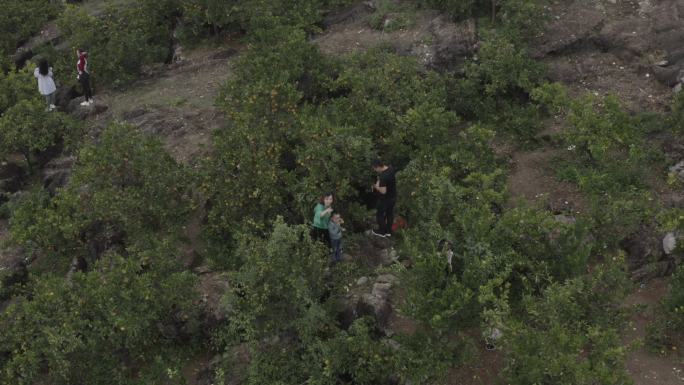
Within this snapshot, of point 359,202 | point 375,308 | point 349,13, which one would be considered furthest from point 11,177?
point 375,308

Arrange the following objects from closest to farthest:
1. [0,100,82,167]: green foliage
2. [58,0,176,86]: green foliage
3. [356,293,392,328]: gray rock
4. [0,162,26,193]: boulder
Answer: [356,293,392,328]: gray rock < [0,100,82,167]: green foliage < [0,162,26,193]: boulder < [58,0,176,86]: green foliage

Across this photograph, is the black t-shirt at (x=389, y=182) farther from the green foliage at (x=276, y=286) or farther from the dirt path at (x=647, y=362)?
the dirt path at (x=647, y=362)

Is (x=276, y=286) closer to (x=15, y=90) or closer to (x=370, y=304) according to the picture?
(x=370, y=304)

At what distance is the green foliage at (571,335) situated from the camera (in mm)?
8625

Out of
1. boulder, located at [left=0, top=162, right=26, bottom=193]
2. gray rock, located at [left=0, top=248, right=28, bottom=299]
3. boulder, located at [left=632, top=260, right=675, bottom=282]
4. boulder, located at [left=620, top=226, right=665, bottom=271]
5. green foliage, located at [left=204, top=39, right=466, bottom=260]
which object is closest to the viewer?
boulder, located at [left=632, top=260, right=675, bottom=282]

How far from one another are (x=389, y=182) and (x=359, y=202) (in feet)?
6.53

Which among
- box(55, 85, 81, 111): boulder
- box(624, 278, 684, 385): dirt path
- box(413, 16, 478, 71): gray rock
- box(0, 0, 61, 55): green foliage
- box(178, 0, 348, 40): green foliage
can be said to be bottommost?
box(624, 278, 684, 385): dirt path

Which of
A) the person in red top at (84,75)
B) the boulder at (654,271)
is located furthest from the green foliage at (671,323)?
the person in red top at (84,75)

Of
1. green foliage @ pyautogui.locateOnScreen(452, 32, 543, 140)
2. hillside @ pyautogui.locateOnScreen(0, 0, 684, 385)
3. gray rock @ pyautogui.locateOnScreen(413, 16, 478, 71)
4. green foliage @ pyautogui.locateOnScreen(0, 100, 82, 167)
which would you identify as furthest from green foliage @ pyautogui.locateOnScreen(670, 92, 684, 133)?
green foliage @ pyautogui.locateOnScreen(0, 100, 82, 167)

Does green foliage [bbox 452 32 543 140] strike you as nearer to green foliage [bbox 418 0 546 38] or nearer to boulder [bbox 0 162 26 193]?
green foliage [bbox 418 0 546 38]

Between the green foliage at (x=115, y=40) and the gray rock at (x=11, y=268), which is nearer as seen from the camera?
the gray rock at (x=11, y=268)

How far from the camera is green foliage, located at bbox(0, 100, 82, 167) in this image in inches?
658

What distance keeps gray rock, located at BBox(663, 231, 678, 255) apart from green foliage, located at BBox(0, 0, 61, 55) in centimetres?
2189

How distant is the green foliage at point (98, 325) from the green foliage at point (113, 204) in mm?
1696
